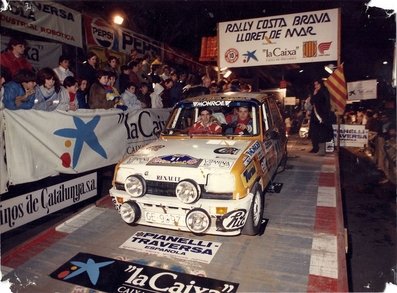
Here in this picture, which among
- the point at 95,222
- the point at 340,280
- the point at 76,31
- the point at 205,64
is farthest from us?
the point at 205,64

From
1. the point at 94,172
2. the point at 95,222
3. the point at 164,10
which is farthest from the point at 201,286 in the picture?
the point at 164,10

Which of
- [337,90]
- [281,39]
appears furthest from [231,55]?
[337,90]

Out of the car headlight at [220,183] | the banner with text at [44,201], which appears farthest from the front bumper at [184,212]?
the banner with text at [44,201]

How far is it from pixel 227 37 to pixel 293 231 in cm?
743

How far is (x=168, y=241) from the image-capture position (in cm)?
388

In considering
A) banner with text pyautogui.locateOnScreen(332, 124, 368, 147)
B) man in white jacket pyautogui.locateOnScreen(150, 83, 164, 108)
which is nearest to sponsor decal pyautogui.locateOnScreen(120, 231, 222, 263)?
man in white jacket pyautogui.locateOnScreen(150, 83, 164, 108)

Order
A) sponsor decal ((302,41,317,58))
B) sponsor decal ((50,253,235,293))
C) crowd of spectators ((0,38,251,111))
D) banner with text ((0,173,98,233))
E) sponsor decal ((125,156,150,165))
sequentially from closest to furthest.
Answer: sponsor decal ((50,253,235,293))
banner with text ((0,173,98,233))
sponsor decal ((125,156,150,165))
crowd of spectators ((0,38,251,111))
sponsor decal ((302,41,317,58))

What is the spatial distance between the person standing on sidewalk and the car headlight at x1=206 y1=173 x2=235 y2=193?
5656 mm

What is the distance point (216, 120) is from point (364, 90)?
39.2 ft

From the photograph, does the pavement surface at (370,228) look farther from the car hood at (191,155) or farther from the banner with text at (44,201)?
the banner with text at (44,201)

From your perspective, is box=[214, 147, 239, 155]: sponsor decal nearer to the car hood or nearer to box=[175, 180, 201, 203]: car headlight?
the car hood

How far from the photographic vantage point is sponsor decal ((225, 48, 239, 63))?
9.86 metres

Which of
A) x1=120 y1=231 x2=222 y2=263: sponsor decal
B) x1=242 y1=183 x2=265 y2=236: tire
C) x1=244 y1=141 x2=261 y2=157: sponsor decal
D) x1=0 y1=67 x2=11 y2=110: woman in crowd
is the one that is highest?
x1=0 y1=67 x2=11 y2=110: woman in crowd

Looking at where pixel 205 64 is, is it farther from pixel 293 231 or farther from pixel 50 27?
pixel 293 231
